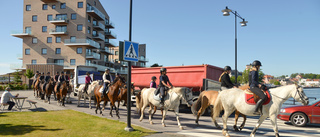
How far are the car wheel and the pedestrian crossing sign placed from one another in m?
7.71

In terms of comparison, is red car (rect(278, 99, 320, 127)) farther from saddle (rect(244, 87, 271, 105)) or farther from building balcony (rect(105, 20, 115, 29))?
building balcony (rect(105, 20, 115, 29))

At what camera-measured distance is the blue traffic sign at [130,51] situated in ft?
24.5

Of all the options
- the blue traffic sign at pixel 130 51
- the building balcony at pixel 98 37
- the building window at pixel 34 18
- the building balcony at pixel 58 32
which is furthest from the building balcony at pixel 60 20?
the blue traffic sign at pixel 130 51

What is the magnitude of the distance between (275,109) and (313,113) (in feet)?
13.0

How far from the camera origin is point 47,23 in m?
51.2

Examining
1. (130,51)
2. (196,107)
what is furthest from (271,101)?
(130,51)

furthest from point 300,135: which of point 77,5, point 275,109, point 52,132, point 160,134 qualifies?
point 77,5

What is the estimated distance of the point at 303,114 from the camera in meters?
9.32

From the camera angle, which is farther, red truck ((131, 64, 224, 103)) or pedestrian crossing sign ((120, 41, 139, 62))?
red truck ((131, 64, 224, 103))

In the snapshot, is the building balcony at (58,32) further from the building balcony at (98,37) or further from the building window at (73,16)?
the building balcony at (98,37)

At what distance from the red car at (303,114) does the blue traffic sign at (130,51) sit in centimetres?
751

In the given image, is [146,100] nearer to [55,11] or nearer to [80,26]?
[80,26]

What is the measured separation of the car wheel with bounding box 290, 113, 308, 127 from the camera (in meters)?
9.26

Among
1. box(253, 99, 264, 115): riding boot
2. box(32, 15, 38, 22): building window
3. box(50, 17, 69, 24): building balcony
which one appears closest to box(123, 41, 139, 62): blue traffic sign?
box(253, 99, 264, 115): riding boot
